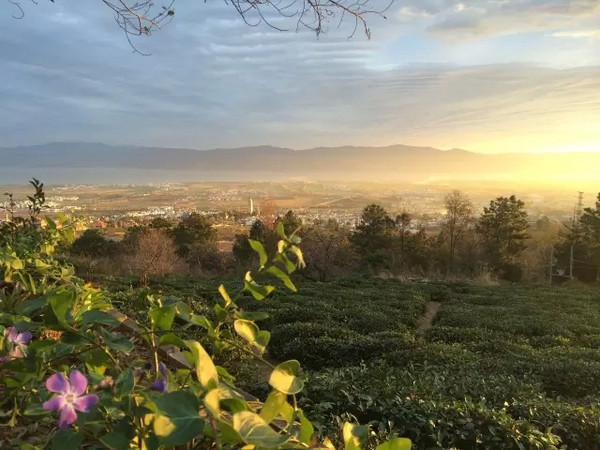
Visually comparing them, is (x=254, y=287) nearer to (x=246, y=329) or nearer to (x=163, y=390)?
(x=246, y=329)

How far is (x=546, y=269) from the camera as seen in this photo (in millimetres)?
30078

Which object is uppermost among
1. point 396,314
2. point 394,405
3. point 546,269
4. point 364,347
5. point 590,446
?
point 394,405

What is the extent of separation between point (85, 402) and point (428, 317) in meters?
11.1

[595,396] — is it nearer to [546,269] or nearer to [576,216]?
[546,269]

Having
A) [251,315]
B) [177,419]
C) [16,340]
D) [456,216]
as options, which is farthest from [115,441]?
[456,216]

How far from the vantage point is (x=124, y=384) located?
26.4 inches

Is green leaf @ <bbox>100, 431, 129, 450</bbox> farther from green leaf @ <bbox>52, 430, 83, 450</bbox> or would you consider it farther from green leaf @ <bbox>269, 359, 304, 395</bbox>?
green leaf @ <bbox>269, 359, 304, 395</bbox>

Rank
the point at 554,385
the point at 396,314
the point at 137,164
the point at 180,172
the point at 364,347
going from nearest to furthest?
the point at 554,385, the point at 364,347, the point at 396,314, the point at 137,164, the point at 180,172

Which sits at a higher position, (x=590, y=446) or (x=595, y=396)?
(x=590, y=446)

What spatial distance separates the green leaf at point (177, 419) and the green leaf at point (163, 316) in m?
0.29

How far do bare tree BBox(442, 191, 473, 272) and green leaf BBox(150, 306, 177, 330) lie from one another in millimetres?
34276

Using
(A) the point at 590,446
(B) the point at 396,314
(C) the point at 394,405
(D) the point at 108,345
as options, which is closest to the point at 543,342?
(B) the point at 396,314

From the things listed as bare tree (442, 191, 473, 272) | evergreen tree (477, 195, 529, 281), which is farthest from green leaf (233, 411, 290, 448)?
bare tree (442, 191, 473, 272)

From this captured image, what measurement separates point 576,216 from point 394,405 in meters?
34.1
